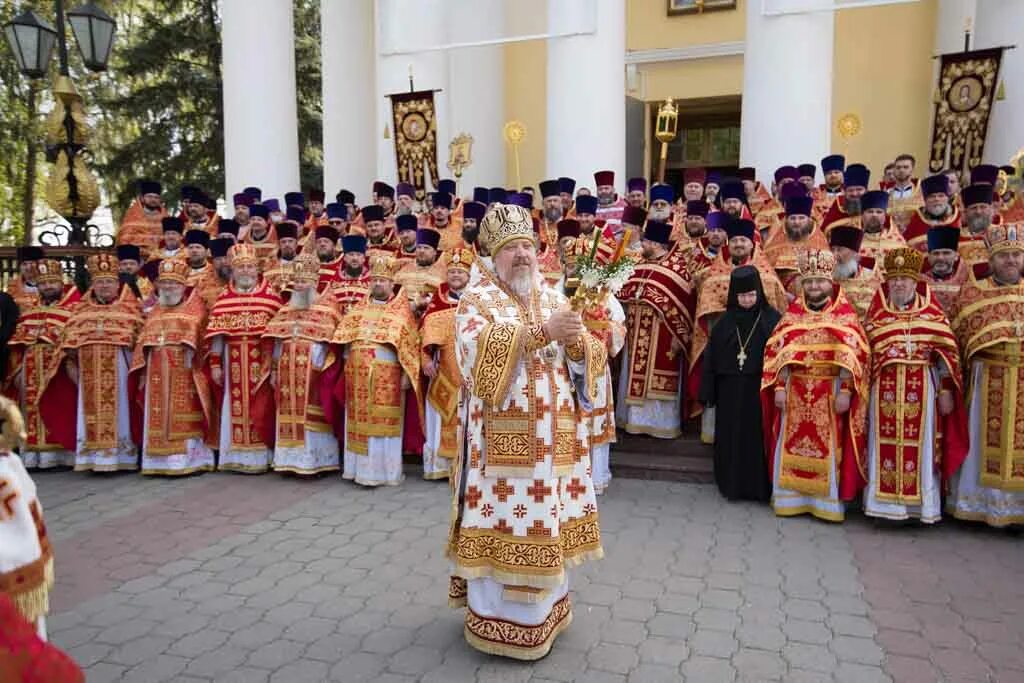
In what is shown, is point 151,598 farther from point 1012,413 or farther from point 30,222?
point 30,222

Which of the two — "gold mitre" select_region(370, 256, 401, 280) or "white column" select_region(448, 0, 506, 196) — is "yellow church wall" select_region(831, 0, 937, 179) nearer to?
"white column" select_region(448, 0, 506, 196)

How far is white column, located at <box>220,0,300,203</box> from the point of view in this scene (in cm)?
1291

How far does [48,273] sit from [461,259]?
416 centimetres

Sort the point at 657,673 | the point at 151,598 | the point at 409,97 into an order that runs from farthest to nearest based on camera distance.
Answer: the point at 409,97
the point at 151,598
the point at 657,673

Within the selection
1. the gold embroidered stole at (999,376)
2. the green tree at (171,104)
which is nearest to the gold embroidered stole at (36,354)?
the gold embroidered stole at (999,376)

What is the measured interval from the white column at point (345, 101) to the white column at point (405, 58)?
169 cm

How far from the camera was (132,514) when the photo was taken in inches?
242

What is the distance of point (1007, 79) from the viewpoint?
383 inches

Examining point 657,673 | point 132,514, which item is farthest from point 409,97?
point 657,673

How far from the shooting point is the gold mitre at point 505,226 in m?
3.50

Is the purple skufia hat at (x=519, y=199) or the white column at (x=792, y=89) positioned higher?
the white column at (x=792, y=89)

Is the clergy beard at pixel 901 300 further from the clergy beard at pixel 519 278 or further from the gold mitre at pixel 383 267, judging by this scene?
the gold mitre at pixel 383 267

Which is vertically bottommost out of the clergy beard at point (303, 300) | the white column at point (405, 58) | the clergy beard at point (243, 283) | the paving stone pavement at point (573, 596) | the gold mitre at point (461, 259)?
the paving stone pavement at point (573, 596)

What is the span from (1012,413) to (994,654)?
209cm
